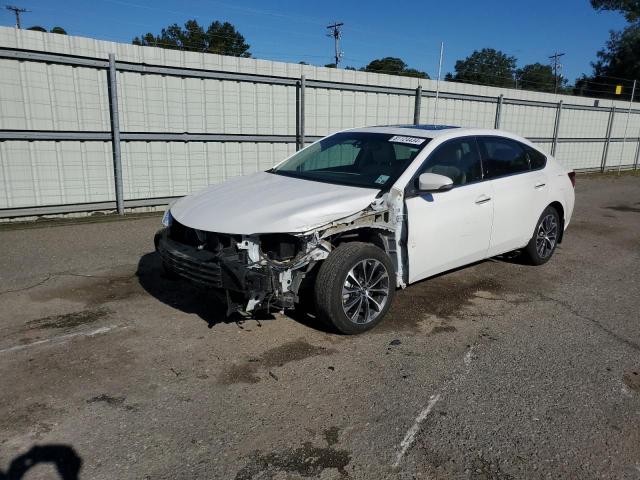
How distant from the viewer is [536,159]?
6.20m

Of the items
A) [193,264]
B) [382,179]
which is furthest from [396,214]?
[193,264]

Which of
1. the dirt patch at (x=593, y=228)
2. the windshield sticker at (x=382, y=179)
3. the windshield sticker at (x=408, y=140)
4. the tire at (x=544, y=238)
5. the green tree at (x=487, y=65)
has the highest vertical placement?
the green tree at (x=487, y=65)

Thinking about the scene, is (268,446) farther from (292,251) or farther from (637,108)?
(637,108)

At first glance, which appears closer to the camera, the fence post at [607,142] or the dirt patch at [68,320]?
the dirt patch at [68,320]

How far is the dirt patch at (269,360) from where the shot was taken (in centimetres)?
363

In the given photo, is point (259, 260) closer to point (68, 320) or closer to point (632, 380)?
point (68, 320)

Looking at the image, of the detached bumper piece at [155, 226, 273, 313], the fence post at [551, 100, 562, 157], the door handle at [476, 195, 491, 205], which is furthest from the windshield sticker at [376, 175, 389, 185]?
the fence post at [551, 100, 562, 157]

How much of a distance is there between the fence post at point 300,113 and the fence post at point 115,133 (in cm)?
343

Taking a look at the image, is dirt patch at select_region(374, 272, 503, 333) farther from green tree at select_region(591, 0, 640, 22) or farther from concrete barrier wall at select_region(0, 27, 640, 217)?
green tree at select_region(591, 0, 640, 22)

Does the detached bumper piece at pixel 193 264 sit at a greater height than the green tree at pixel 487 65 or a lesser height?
lesser

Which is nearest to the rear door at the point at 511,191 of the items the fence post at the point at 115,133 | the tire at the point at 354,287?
the tire at the point at 354,287

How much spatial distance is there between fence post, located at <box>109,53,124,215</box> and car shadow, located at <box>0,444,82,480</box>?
6520mm

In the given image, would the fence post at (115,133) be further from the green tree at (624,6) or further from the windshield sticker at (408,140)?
the green tree at (624,6)

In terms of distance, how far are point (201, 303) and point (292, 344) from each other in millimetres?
1216
